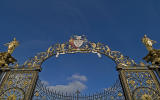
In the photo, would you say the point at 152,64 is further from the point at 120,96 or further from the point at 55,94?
the point at 55,94

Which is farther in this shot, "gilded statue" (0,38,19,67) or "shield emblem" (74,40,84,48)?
"shield emblem" (74,40,84,48)

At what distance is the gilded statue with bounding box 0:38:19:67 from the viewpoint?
762cm

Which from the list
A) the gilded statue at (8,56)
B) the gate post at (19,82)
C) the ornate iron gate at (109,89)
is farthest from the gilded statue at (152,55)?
the gilded statue at (8,56)

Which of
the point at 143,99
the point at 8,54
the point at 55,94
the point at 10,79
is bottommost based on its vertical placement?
the point at 143,99

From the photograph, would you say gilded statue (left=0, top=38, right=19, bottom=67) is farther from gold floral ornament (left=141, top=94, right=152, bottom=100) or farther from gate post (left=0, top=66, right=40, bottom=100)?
gold floral ornament (left=141, top=94, right=152, bottom=100)

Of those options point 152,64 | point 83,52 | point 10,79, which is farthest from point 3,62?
point 152,64

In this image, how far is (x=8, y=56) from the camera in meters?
7.89

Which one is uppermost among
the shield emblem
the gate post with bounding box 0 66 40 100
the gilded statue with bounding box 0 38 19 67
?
the shield emblem

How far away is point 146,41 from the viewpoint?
332 inches

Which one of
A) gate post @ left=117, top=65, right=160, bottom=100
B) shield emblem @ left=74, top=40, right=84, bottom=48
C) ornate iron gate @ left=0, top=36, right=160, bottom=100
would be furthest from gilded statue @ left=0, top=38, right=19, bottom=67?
gate post @ left=117, top=65, right=160, bottom=100

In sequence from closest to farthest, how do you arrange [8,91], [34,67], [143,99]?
[143,99] → [8,91] → [34,67]

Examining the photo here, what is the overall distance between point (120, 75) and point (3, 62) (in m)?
7.00

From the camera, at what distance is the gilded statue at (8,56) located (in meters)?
7.62

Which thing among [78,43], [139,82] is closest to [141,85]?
[139,82]
